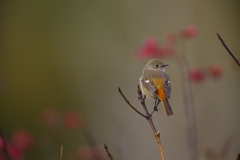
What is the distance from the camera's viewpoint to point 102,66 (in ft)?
18.2

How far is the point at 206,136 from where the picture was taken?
4.61m

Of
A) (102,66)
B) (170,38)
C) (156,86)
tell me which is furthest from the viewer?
(102,66)

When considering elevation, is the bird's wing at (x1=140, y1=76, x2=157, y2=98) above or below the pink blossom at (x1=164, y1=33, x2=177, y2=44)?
below

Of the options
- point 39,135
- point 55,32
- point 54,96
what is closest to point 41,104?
point 54,96

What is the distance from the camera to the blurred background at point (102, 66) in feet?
16.0

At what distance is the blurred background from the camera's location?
4.89 metres

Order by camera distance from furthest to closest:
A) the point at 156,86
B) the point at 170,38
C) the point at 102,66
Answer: the point at 102,66 < the point at 170,38 < the point at 156,86

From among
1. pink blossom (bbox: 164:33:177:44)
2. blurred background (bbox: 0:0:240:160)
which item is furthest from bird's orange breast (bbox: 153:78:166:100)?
blurred background (bbox: 0:0:240:160)

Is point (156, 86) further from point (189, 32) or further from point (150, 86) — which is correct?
point (189, 32)

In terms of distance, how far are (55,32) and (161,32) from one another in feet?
5.20

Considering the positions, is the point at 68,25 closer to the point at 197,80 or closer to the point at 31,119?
the point at 31,119

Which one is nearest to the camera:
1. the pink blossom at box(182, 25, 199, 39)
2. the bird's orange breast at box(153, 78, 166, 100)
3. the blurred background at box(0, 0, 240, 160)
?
the bird's orange breast at box(153, 78, 166, 100)

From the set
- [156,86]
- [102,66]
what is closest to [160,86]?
[156,86]

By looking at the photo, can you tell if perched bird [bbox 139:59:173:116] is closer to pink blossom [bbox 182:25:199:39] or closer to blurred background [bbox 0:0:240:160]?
pink blossom [bbox 182:25:199:39]
